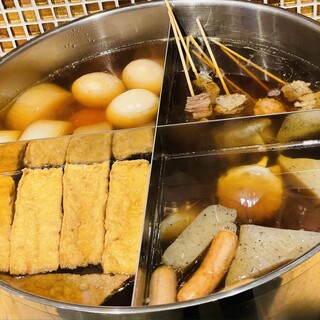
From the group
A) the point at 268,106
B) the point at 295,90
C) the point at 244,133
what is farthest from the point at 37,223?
the point at 295,90

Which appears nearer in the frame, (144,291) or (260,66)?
(144,291)

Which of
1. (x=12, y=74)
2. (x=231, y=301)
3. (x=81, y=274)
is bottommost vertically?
(x=81, y=274)

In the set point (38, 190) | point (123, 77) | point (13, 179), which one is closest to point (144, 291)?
point (38, 190)

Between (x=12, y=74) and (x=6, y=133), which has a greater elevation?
(x=12, y=74)

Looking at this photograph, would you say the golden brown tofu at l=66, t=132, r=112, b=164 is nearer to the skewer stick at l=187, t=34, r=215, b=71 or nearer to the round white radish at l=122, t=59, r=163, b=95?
the round white radish at l=122, t=59, r=163, b=95

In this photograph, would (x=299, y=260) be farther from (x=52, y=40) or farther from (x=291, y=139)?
(x=52, y=40)

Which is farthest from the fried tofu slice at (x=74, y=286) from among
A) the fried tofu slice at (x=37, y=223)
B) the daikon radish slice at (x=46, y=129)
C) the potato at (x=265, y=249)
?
the daikon radish slice at (x=46, y=129)
